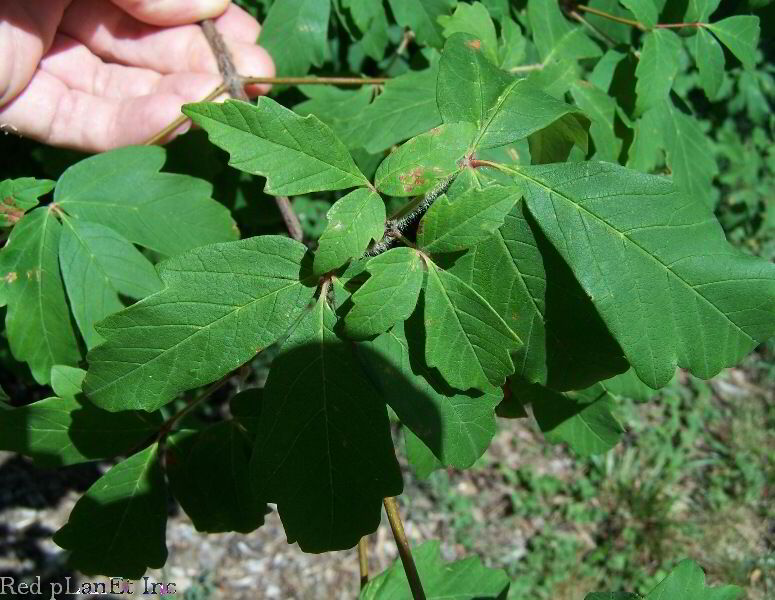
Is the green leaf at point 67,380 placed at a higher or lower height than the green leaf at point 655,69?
lower

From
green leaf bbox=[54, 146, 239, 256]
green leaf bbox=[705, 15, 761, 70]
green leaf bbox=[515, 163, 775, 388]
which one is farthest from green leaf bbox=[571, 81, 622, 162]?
green leaf bbox=[54, 146, 239, 256]

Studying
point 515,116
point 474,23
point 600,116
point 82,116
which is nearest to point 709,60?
point 600,116

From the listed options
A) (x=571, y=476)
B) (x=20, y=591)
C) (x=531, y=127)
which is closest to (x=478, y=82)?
(x=531, y=127)

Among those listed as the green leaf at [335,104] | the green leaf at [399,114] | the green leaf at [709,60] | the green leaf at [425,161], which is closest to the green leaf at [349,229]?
the green leaf at [425,161]

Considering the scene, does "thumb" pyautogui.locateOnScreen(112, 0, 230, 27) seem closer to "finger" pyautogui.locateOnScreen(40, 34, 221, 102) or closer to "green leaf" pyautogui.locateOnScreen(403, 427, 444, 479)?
"finger" pyautogui.locateOnScreen(40, 34, 221, 102)

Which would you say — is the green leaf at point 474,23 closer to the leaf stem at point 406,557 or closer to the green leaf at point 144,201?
the green leaf at point 144,201

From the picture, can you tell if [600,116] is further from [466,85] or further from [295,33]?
[295,33]
